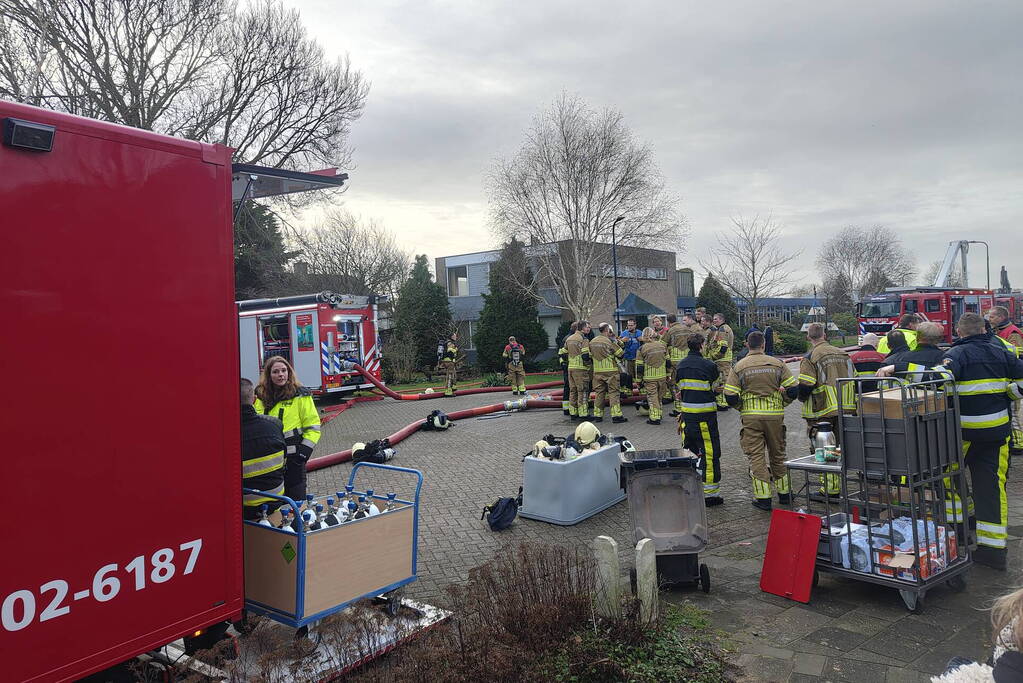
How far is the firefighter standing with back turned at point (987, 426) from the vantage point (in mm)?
5555

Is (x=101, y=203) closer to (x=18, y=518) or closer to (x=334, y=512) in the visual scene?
(x=18, y=518)

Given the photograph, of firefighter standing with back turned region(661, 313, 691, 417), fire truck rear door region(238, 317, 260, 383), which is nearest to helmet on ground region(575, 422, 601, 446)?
firefighter standing with back turned region(661, 313, 691, 417)

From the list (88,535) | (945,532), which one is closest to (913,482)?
(945,532)

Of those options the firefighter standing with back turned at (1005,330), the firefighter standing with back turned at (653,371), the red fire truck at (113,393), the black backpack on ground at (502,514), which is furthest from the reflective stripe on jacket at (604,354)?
the red fire truck at (113,393)

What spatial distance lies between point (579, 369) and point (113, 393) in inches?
447

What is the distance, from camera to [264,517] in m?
4.33

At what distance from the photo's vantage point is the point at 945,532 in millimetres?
5004

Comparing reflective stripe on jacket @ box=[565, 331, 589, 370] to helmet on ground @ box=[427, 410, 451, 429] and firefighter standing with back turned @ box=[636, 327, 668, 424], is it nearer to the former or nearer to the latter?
firefighter standing with back turned @ box=[636, 327, 668, 424]

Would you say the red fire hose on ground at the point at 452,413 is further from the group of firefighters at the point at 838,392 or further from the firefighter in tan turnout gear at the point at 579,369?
the group of firefighters at the point at 838,392

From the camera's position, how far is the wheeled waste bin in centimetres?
536

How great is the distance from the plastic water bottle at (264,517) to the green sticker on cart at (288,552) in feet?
0.63

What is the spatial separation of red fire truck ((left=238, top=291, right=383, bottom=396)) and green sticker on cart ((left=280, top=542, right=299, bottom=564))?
14358mm

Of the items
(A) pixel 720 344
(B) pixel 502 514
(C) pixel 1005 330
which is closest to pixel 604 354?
(A) pixel 720 344

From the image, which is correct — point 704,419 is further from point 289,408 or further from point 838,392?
point 289,408
